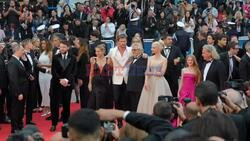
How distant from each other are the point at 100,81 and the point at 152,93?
3.27 ft

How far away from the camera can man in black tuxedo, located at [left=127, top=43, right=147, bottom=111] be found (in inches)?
421

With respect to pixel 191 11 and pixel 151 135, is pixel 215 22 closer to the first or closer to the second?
pixel 191 11

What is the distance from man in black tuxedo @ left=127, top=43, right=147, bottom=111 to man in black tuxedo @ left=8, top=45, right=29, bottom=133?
188cm

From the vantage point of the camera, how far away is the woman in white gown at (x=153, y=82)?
10773 mm

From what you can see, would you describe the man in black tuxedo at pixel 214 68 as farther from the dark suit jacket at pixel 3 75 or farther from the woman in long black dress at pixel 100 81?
the dark suit jacket at pixel 3 75

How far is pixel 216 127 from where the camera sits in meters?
4.17

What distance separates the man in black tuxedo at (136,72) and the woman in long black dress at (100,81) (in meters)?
0.41

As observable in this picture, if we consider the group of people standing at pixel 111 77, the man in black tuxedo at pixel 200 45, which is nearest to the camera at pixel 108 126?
the group of people standing at pixel 111 77

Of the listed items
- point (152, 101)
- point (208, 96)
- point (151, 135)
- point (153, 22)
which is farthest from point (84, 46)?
point (153, 22)

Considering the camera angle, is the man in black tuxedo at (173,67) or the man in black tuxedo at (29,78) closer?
the man in black tuxedo at (29,78)

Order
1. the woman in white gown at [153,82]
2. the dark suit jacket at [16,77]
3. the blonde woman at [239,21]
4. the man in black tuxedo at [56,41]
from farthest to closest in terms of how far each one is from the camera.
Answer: the blonde woman at [239,21] → the man in black tuxedo at [56,41] → the woman in white gown at [153,82] → the dark suit jacket at [16,77]

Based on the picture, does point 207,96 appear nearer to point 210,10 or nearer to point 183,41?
point 183,41

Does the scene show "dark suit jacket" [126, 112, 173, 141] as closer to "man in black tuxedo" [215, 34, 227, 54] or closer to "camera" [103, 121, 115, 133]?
"camera" [103, 121, 115, 133]

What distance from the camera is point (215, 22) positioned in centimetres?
2188
